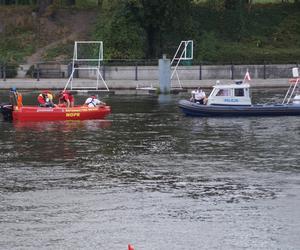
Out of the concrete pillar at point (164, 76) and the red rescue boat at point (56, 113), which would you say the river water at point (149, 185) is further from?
the concrete pillar at point (164, 76)

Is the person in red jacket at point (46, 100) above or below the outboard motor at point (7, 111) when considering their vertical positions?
above

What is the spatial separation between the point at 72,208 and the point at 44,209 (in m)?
0.91

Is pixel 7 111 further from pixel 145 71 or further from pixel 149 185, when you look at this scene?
pixel 145 71

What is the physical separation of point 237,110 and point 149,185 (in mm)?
23512

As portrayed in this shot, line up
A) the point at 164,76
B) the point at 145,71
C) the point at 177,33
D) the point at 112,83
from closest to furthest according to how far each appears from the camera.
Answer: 1. the point at 164,76
2. the point at 112,83
3. the point at 145,71
4. the point at 177,33

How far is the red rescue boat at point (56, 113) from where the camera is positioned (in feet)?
172

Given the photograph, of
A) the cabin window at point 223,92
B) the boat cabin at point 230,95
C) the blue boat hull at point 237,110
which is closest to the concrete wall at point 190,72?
the boat cabin at point 230,95

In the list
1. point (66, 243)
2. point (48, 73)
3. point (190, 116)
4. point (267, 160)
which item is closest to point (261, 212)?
point (66, 243)

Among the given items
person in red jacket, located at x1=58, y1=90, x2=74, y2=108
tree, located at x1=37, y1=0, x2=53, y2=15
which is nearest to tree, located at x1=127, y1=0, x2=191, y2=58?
tree, located at x1=37, y1=0, x2=53, y2=15

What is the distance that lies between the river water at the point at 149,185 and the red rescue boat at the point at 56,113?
2.25ft

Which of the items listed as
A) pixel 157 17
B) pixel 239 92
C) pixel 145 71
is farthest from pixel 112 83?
pixel 239 92

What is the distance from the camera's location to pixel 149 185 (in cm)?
3281

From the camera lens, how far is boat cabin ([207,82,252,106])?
55.6 meters

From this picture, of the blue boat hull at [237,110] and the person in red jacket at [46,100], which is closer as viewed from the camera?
the person in red jacket at [46,100]
